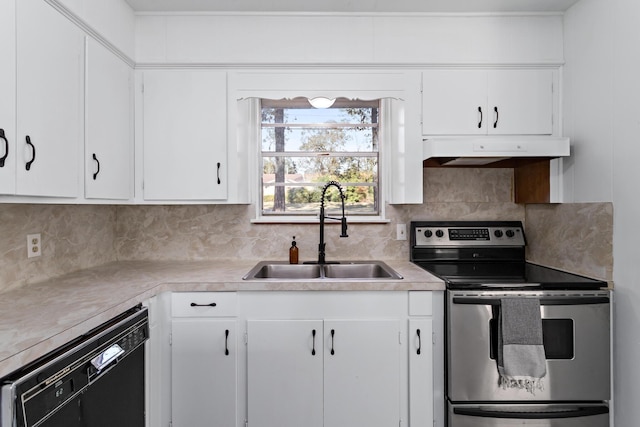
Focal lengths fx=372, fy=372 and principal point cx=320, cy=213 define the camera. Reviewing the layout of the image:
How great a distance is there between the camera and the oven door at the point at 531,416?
1.75 m

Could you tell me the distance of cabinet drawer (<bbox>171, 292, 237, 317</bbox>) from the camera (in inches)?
72.5

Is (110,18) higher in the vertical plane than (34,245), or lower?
higher

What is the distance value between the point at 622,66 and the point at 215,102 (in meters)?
2.04

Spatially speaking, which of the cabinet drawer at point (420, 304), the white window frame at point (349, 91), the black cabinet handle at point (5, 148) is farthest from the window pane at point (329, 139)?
the black cabinet handle at point (5, 148)

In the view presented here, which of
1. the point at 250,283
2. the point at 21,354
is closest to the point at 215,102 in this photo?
the point at 250,283

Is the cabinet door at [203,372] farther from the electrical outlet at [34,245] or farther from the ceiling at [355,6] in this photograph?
the ceiling at [355,6]

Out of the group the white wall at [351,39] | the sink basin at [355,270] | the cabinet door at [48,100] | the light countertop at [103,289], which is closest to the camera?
the light countertop at [103,289]

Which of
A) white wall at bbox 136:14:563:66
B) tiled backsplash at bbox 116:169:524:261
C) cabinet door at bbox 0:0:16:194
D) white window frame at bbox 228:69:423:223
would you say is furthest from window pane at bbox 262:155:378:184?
cabinet door at bbox 0:0:16:194

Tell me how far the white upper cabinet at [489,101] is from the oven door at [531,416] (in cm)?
144

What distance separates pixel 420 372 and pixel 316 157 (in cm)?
148

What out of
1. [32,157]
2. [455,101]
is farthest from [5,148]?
[455,101]

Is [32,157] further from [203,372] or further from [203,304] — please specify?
[203,372]

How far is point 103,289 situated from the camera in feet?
5.43

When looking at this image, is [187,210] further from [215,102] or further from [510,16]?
[510,16]
